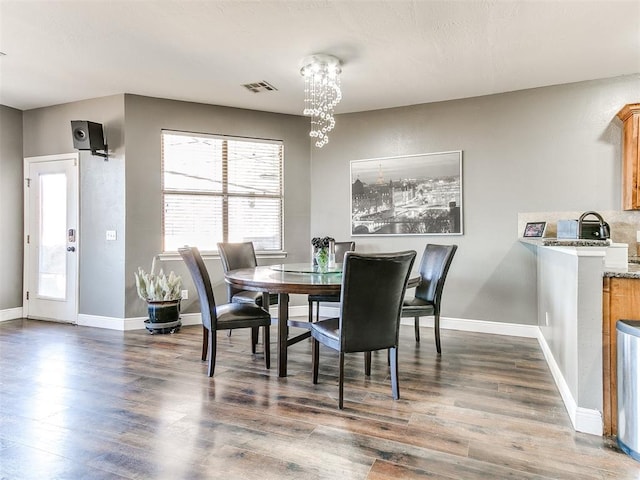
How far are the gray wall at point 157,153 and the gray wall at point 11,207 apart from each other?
71.3 inches

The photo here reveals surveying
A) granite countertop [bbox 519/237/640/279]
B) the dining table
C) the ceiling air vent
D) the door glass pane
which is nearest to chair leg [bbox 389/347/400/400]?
the dining table

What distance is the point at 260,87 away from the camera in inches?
162

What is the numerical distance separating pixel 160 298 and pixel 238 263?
0.96 metres

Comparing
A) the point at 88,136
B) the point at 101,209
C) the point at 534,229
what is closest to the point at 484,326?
the point at 534,229

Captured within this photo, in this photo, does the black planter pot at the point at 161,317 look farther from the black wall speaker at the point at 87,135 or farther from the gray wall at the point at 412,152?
the black wall speaker at the point at 87,135

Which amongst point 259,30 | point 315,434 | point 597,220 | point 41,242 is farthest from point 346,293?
point 41,242

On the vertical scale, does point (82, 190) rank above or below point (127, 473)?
above

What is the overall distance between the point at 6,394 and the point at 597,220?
5076 millimetres

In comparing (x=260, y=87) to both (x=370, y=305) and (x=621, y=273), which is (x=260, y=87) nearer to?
(x=370, y=305)

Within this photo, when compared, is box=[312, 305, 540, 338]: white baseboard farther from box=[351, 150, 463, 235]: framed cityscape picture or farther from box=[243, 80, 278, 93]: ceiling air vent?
box=[243, 80, 278, 93]: ceiling air vent

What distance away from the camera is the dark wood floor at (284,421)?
175 cm

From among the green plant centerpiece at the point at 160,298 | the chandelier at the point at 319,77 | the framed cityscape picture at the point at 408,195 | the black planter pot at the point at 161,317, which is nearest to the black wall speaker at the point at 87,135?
the green plant centerpiece at the point at 160,298

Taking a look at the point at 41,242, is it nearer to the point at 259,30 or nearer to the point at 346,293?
the point at 259,30

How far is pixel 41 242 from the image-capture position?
16.2 ft
